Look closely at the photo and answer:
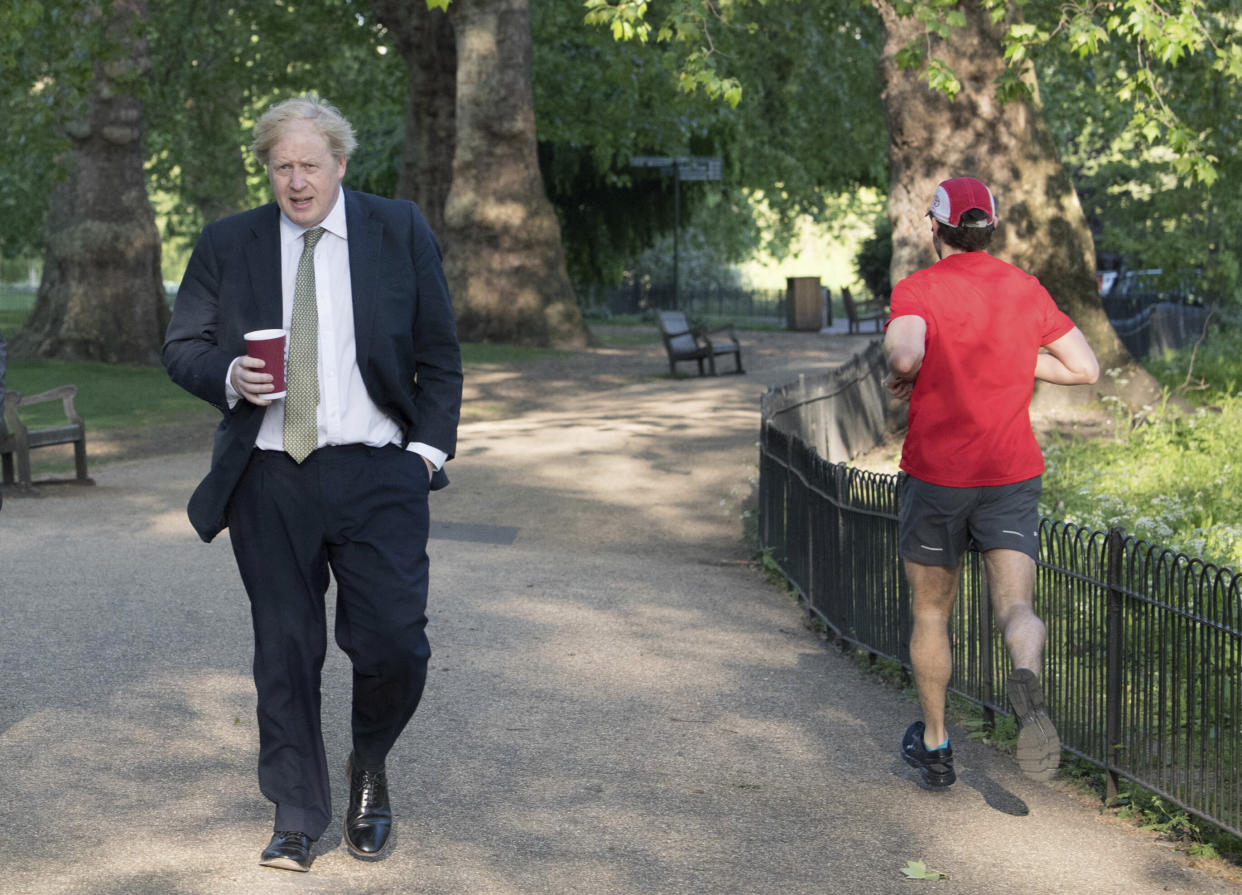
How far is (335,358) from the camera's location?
409cm

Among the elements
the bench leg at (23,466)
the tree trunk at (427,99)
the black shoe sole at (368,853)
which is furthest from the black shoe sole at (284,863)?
the tree trunk at (427,99)

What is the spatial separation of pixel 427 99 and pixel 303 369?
88.2 ft

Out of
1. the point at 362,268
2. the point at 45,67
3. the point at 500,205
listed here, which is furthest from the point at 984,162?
the point at 45,67

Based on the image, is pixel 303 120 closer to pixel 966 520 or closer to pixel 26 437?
pixel 966 520

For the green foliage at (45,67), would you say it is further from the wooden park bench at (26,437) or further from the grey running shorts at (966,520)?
the grey running shorts at (966,520)

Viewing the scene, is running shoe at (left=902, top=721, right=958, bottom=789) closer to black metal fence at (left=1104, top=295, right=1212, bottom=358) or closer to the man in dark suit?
the man in dark suit

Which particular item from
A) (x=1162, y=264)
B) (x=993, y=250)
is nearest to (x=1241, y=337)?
(x=1162, y=264)

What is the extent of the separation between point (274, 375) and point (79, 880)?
4.80 feet

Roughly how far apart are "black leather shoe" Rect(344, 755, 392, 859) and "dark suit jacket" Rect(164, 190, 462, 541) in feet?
2.79

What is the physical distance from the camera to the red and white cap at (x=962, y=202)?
4.72 m

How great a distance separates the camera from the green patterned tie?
4.02 metres

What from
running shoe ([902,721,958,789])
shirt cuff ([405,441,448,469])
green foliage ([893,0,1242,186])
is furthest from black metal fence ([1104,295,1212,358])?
shirt cuff ([405,441,448,469])

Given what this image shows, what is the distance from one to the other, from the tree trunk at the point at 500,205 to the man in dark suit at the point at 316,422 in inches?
887

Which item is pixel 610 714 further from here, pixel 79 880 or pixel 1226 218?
pixel 1226 218
